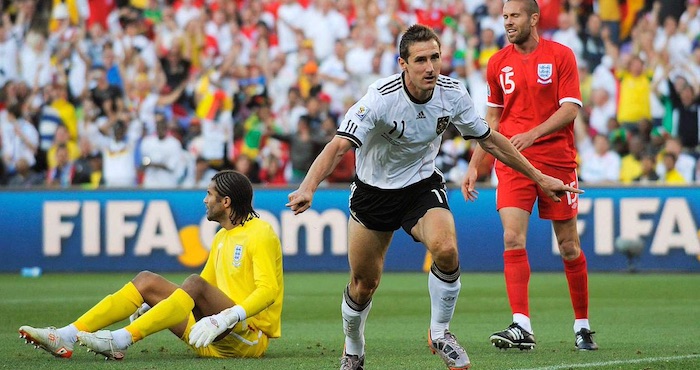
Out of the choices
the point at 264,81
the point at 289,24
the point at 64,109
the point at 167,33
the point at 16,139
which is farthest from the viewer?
the point at 167,33

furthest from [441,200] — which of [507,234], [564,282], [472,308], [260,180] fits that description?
[260,180]

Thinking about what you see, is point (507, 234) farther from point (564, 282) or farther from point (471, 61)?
point (471, 61)

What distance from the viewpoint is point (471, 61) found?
62.4 ft

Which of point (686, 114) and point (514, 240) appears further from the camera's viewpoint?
point (686, 114)

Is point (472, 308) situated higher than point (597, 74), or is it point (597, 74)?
point (597, 74)

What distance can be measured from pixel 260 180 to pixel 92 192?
104 inches

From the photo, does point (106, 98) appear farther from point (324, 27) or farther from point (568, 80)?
point (568, 80)

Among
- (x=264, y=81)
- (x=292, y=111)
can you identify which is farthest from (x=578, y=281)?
(x=264, y=81)

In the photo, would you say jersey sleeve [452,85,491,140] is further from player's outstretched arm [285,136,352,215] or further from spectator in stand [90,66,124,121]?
spectator in stand [90,66,124,121]

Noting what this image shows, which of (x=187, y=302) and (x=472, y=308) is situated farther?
(x=472, y=308)

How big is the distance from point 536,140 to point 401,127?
2018 mm

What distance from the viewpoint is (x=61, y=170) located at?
18906mm

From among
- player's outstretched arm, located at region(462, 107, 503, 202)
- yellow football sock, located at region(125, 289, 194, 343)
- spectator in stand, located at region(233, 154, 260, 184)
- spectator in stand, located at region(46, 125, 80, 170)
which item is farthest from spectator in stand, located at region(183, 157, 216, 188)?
yellow football sock, located at region(125, 289, 194, 343)

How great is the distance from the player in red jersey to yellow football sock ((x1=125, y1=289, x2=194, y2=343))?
7.46ft
